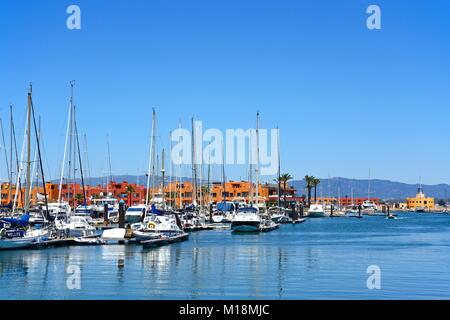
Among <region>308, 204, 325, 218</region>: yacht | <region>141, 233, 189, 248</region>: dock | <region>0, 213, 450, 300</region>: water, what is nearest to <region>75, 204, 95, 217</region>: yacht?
<region>141, 233, 189, 248</region>: dock

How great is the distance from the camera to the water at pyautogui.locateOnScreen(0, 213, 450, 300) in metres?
32.0

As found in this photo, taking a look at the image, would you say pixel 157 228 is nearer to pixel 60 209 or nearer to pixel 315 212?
pixel 60 209

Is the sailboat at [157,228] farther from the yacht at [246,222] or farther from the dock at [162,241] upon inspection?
the yacht at [246,222]

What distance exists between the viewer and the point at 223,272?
40562 mm

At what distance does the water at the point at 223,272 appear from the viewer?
31953 millimetres

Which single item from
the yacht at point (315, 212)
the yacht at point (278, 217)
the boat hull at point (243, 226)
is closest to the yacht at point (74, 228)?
the boat hull at point (243, 226)

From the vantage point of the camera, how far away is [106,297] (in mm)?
30438

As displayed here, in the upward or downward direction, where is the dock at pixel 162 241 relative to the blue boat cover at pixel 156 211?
downward

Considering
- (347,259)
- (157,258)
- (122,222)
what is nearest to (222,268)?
(157,258)

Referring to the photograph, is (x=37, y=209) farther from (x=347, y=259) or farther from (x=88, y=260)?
(x=347, y=259)

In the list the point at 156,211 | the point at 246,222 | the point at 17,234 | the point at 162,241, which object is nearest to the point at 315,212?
the point at 246,222

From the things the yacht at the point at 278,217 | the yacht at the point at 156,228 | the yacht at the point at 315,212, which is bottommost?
the yacht at the point at 315,212

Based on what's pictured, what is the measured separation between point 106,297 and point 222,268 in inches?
531

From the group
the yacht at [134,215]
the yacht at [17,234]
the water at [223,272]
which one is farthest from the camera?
the yacht at [134,215]
